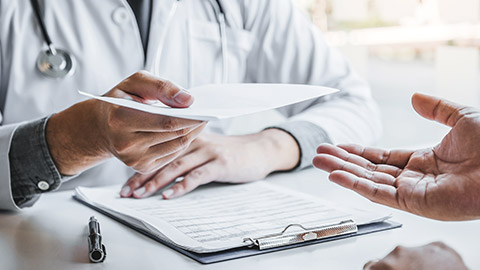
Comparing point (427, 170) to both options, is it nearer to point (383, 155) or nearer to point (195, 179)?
point (383, 155)

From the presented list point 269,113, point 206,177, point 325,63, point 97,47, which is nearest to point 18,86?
point 97,47

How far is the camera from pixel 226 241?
0.68m

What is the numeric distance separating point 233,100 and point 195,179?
27 centimetres

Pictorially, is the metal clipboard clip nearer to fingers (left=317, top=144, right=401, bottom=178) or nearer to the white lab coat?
fingers (left=317, top=144, right=401, bottom=178)

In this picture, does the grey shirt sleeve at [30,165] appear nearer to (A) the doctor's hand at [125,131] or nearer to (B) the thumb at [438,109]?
(A) the doctor's hand at [125,131]

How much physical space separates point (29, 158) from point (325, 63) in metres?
0.74

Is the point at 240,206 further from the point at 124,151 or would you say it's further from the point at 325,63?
the point at 325,63

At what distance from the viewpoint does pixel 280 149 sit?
1060mm

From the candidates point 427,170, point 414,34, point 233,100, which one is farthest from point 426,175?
point 414,34

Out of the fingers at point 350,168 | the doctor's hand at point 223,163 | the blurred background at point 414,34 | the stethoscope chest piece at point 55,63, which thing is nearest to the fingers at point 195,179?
the doctor's hand at point 223,163

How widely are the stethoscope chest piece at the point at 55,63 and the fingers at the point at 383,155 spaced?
0.53m

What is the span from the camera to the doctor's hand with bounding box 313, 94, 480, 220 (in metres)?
0.67

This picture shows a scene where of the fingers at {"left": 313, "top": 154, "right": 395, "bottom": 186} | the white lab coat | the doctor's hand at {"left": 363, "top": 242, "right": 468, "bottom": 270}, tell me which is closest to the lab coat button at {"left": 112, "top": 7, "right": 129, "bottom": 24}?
the white lab coat

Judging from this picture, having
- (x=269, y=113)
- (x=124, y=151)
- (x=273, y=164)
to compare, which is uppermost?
(x=124, y=151)
